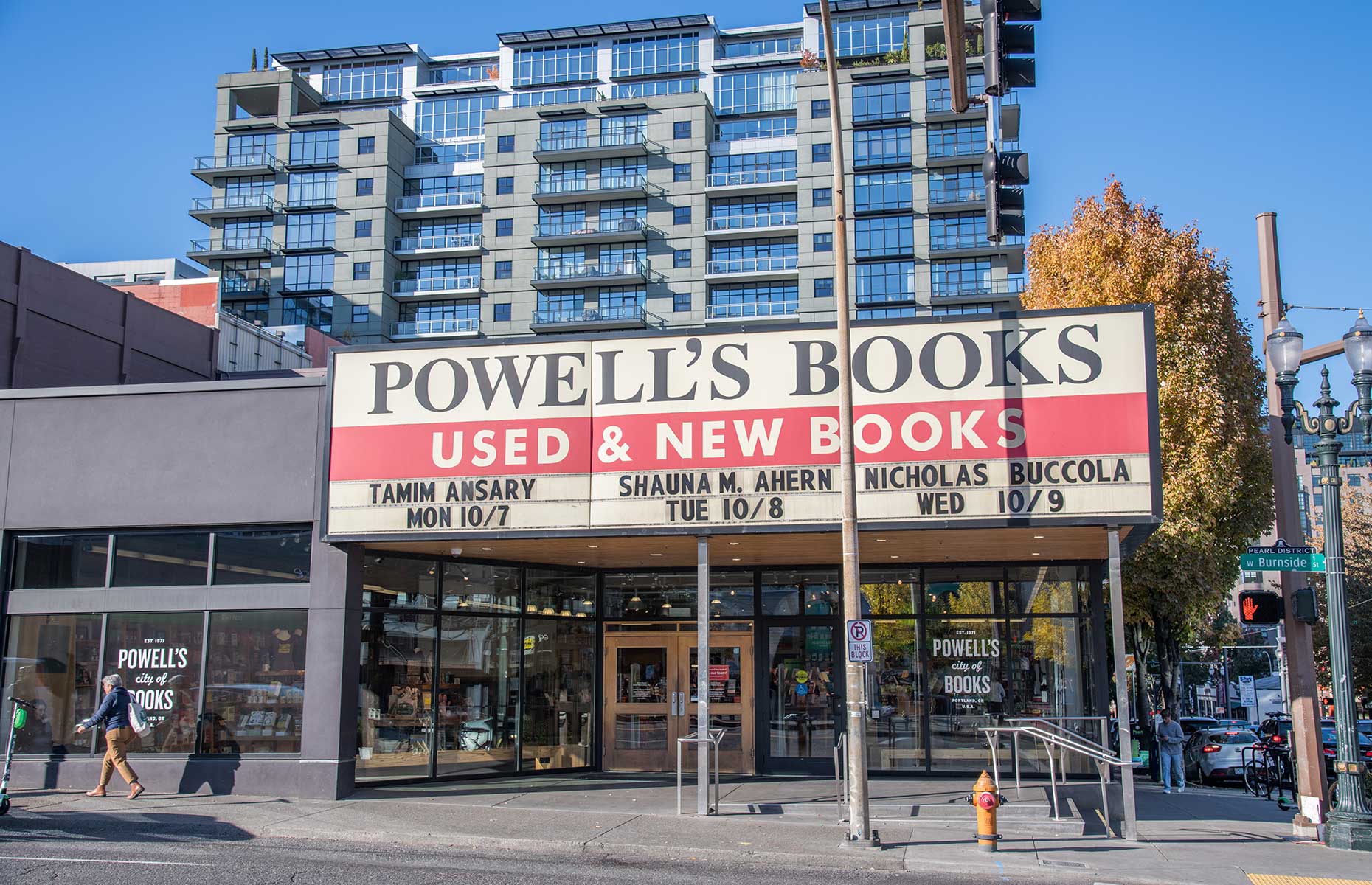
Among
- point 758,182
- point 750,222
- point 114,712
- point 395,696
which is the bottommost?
point 114,712

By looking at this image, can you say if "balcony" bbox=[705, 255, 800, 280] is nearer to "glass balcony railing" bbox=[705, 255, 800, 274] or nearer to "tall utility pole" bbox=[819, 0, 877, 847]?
"glass balcony railing" bbox=[705, 255, 800, 274]

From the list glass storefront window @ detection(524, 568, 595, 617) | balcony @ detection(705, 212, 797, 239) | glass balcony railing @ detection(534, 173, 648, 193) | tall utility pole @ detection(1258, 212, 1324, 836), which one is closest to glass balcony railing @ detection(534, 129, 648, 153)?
glass balcony railing @ detection(534, 173, 648, 193)

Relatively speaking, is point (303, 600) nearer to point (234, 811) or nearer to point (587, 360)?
point (234, 811)

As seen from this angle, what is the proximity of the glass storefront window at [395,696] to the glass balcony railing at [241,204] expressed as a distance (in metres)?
76.4

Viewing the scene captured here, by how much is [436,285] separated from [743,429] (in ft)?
235

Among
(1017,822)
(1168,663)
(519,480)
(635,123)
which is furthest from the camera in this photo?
(635,123)

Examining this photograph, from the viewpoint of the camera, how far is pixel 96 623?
16188mm

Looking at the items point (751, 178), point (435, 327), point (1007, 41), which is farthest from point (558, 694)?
point (435, 327)

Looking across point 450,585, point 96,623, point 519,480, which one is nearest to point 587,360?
point 519,480

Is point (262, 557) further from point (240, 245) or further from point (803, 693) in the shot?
point (240, 245)

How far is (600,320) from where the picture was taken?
258 feet

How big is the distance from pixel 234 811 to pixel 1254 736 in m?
23.7

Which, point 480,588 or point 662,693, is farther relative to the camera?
point 662,693

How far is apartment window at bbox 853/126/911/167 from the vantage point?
77062mm
